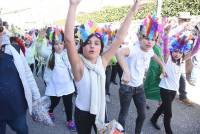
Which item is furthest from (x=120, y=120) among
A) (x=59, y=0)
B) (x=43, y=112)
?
(x=59, y=0)

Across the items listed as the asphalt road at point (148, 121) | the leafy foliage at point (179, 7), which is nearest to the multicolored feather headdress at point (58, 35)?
the asphalt road at point (148, 121)

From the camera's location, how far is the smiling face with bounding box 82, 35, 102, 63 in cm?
333

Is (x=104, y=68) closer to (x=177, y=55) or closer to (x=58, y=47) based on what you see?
(x=177, y=55)

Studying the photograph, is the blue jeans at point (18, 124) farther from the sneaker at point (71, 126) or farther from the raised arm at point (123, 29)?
the sneaker at point (71, 126)

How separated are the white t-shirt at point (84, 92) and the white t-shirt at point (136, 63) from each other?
49.6 inches

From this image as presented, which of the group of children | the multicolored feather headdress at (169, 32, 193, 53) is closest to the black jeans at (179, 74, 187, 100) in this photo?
the group of children

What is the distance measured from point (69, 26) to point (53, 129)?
3.02m

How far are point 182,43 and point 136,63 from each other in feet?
3.11

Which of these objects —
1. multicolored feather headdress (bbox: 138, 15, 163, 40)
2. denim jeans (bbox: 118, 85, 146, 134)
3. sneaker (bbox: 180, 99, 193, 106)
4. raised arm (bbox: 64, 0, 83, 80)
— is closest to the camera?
raised arm (bbox: 64, 0, 83, 80)

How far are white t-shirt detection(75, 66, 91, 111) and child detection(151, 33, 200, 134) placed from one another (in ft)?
6.22

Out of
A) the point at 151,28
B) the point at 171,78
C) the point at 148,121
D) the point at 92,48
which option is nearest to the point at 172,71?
the point at 171,78

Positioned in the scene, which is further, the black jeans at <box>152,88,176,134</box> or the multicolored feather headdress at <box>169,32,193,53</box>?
the multicolored feather headdress at <box>169,32,193,53</box>

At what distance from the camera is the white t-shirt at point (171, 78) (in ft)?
16.4

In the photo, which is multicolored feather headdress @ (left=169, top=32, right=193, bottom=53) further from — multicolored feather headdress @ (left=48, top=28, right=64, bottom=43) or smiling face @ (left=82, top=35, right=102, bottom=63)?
smiling face @ (left=82, top=35, right=102, bottom=63)
